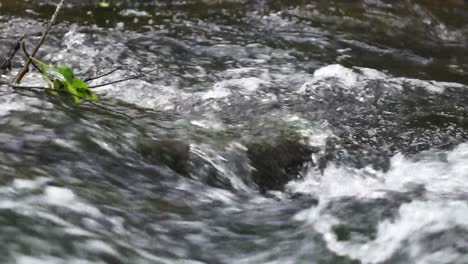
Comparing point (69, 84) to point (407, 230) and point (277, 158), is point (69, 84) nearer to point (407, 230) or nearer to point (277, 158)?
point (277, 158)

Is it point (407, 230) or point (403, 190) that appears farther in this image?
point (403, 190)

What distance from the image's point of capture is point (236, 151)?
3.32 m

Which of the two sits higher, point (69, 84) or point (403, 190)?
point (69, 84)

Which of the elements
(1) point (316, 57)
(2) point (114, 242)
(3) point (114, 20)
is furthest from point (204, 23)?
(2) point (114, 242)

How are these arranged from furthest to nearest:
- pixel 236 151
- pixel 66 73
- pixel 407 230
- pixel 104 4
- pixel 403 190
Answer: pixel 104 4
pixel 236 151
pixel 403 190
pixel 66 73
pixel 407 230

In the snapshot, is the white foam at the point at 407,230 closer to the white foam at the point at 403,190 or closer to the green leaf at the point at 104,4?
the white foam at the point at 403,190

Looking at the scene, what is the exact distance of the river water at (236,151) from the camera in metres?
2.18

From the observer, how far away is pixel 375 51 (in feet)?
20.3

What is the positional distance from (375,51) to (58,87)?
13.9ft

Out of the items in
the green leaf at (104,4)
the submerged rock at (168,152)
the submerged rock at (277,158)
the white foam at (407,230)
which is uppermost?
the white foam at (407,230)

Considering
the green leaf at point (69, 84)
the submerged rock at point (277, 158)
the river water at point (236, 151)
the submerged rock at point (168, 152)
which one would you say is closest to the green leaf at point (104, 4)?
the river water at point (236, 151)

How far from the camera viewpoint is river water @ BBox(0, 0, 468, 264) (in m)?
2.18

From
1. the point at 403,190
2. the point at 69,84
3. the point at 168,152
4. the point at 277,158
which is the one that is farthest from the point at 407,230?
the point at 69,84

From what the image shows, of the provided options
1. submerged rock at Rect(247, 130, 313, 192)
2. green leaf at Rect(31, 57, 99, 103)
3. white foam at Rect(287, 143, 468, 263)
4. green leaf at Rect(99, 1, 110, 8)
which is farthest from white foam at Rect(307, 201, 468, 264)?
green leaf at Rect(99, 1, 110, 8)
